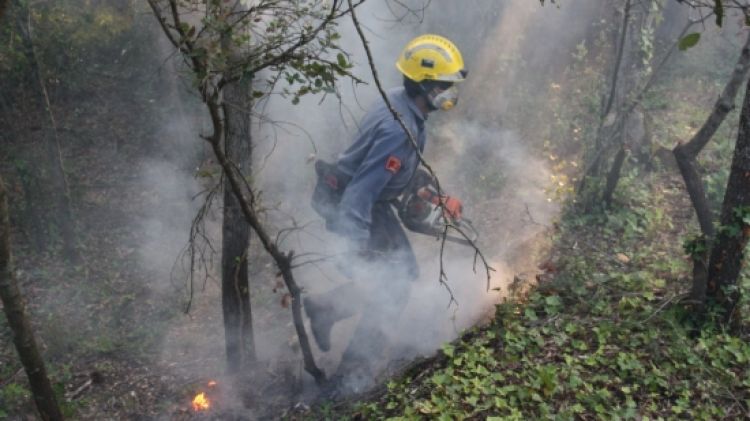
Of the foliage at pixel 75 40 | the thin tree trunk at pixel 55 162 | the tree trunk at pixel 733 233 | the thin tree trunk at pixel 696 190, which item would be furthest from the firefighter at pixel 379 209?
the foliage at pixel 75 40

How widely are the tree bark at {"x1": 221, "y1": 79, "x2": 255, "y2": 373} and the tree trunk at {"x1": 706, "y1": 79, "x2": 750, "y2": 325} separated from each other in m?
3.50

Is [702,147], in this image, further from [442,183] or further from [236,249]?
[442,183]

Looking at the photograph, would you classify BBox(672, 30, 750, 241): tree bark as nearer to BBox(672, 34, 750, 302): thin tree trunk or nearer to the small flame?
BBox(672, 34, 750, 302): thin tree trunk

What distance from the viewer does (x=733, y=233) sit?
3719 millimetres

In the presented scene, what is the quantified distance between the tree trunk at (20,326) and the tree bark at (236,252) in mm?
1571

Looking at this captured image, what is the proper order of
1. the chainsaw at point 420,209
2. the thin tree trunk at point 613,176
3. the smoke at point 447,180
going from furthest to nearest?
the thin tree trunk at point 613,176, the smoke at point 447,180, the chainsaw at point 420,209

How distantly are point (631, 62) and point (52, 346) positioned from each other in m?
7.50

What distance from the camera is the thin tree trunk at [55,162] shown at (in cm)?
663

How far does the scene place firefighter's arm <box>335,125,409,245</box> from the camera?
4.77m

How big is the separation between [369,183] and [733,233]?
104 inches

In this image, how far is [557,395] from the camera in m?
3.53

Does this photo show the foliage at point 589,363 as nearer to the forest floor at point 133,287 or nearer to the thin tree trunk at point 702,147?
the thin tree trunk at point 702,147

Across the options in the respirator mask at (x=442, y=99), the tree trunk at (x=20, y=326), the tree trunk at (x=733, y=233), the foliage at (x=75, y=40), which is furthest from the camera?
A: the foliage at (x=75, y=40)

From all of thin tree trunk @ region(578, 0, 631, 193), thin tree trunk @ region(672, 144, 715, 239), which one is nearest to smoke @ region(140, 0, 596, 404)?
thin tree trunk @ region(578, 0, 631, 193)
